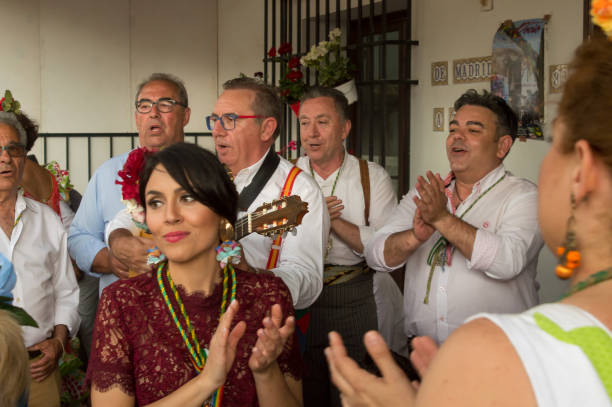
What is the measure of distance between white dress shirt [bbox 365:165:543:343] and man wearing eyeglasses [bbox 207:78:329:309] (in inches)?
20.7

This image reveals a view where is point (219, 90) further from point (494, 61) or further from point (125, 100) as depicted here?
point (494, 61)

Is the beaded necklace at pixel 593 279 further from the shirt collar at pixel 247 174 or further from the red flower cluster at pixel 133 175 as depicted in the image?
the shirt collar at pixel 247 174

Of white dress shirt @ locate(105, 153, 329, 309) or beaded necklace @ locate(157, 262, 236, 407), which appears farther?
white dress shirt @ locate(105, 153, 329, 309)

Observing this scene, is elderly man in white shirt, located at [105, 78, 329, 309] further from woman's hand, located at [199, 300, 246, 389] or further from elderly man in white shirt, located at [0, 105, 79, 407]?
woman's hand, located at [199, 300, 246, 389]

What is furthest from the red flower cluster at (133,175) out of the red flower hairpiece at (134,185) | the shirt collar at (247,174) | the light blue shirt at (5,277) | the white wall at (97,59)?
the white wall at (97,59)

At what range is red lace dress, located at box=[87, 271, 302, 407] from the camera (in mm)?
1712

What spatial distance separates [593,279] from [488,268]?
4.86 feet

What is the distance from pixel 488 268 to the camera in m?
2.46

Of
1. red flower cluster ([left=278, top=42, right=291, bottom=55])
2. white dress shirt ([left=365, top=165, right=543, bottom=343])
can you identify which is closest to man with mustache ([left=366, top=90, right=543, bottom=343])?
white dress shirt ([left=365, top=165, right=543, bottom=343])

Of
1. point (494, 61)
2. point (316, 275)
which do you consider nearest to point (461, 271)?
point (316, 275)

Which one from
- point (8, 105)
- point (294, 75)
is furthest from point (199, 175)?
point (294, 75)

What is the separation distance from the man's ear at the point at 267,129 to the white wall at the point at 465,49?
185cm

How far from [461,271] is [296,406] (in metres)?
1.08

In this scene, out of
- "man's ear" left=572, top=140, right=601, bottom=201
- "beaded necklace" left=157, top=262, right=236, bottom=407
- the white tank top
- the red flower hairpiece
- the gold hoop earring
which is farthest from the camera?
the red flower hairpiece
